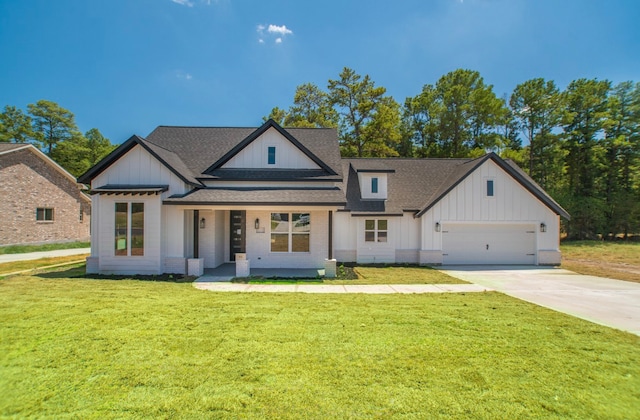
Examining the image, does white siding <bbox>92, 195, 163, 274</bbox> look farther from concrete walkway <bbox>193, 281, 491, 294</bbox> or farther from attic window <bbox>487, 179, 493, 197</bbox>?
attic window <bbox>487, 179, 493, 197</bbox>

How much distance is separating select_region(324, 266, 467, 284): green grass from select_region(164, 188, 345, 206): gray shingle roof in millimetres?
3064

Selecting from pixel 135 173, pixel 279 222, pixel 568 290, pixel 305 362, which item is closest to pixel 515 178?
pixel 568 290

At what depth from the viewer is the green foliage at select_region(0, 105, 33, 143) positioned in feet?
131

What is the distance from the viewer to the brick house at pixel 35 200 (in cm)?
2000

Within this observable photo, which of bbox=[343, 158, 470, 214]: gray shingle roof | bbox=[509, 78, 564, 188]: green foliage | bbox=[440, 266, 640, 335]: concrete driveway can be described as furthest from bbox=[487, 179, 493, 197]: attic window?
bbox=[509, 78, 564, 188]: green foliage

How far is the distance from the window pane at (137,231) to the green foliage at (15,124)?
4374 centimetres

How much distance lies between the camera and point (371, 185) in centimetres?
1648

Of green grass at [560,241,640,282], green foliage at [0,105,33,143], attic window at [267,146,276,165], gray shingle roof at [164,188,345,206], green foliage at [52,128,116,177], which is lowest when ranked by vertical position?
green grass at [560,241,640,282]

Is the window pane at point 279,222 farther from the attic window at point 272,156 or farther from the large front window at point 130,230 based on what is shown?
the large front window at point 130,230

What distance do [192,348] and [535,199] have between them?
56.1 feet

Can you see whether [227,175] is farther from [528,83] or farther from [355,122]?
[528,83]

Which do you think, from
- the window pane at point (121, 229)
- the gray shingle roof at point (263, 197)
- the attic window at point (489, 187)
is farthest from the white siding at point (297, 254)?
the attic window at point (489, 187)

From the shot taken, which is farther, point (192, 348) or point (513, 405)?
point (192, 348)

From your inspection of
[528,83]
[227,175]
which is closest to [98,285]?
[227,175]
